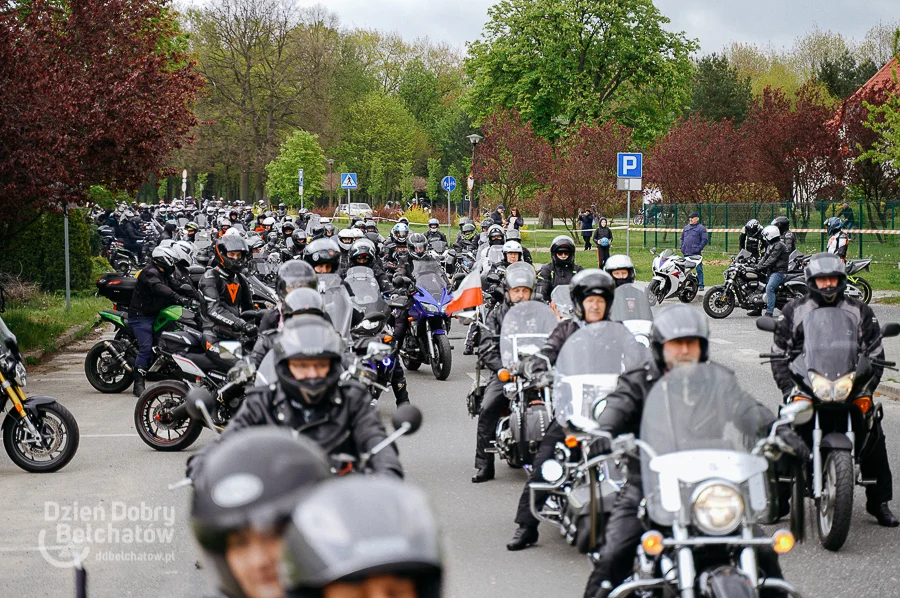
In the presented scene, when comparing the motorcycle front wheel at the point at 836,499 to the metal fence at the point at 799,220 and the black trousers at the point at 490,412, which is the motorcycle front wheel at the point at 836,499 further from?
the metal fence at the point at 799,220

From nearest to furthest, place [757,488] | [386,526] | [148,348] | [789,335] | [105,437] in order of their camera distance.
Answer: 1. [386,526]
2. [757,488]
3. [789,335]
4. [105,437]
5. [148,348]

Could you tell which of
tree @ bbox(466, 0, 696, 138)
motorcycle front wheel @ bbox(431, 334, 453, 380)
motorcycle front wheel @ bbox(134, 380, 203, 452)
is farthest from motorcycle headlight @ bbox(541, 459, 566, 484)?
tree @ bbox(466, 0, 696, 138)

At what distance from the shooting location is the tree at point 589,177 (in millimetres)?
45875

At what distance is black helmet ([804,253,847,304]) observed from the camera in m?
7.50

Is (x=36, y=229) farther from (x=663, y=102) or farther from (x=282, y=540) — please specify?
(x=663, y=102)

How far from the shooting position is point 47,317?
20484 millimetres

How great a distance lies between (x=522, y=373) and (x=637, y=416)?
2.79m

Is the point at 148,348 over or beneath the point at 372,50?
beneath

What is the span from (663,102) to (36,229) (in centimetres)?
4371

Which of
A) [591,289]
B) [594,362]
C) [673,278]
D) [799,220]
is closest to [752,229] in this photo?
[673,278]

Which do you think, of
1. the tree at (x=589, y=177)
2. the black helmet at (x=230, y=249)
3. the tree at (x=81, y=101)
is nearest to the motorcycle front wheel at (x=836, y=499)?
the black helmet at (x=230, y=249)

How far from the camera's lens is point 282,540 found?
7.03 feet

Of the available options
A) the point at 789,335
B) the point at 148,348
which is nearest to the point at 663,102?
the point at 148,348

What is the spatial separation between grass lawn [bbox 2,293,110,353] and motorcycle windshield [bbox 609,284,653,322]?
10758 millimetres
